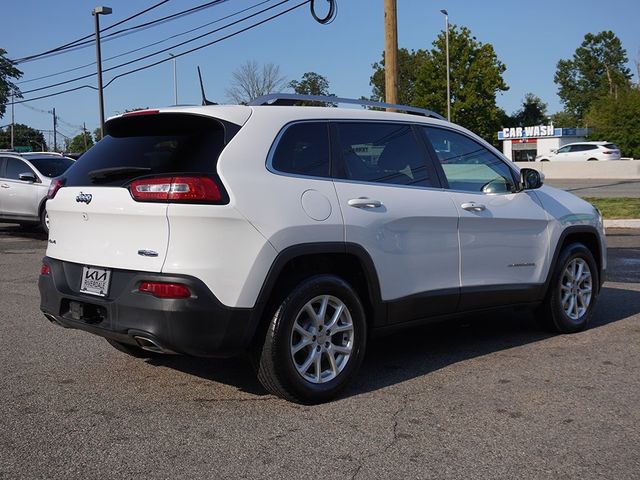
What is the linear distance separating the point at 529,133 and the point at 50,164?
66.6 m

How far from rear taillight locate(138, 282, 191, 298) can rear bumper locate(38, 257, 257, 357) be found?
22mm

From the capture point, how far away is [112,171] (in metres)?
4.64

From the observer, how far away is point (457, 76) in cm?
6200

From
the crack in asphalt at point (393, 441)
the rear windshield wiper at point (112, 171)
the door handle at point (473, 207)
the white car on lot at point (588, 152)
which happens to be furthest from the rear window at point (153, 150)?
the white car on lot at point (588, 152)

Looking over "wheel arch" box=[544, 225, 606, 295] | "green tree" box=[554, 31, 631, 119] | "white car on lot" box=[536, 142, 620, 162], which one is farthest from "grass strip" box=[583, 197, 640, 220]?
"green tree" box=[554, 31, 631, 119]

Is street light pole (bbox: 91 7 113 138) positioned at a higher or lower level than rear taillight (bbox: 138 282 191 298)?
higher

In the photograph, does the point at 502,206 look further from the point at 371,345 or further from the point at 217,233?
the point at 217,233

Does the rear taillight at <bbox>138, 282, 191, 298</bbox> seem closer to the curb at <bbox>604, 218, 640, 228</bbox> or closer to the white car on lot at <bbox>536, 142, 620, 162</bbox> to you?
the curb at <bbox>604, 218, 640, 228</bbox>

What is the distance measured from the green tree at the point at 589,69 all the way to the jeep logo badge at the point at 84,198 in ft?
392

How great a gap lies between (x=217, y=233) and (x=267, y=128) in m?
0.81

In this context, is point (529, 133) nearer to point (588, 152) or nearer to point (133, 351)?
point (588, 152)

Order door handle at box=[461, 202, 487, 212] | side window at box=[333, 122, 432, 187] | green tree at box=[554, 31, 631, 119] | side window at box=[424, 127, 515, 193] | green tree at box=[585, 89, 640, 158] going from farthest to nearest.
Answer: green tree at box=[554, 31, 631, 119] < green tree at box=[585, 89, 640, 158] < side window at box=[424, 127, 515, 193] < door handle at box=[461, 202, 487, 212] < side window at box=[333, 122, 432, 187]

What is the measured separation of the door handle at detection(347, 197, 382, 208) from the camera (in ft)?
15.9

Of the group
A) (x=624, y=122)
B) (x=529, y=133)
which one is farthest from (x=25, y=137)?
(x=624, y=122)
